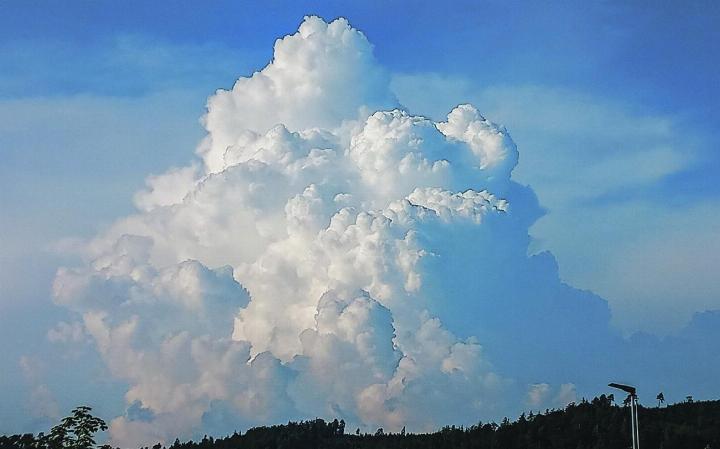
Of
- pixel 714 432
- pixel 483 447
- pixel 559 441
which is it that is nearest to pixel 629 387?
pixel 714 432

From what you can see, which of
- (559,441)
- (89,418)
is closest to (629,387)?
(89,418)

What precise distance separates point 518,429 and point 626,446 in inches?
1233

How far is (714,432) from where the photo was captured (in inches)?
6516

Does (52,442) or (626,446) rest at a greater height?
(626,446)

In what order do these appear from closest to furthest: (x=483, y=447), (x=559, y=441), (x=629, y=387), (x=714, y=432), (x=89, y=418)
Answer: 1. (x=89, y=418)
2. (x=629, y=387)
3. (x=714, y=432)
4. (x=559, y=441)
5. (x=483, y=447)

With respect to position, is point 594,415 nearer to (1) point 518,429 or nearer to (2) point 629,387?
Result: (1) point 518,429

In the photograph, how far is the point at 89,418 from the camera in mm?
64875

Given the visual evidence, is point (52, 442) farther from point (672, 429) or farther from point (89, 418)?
point (672, 429)

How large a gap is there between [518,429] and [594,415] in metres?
16.5

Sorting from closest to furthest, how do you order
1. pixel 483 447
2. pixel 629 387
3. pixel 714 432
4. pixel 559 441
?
pixel 629 387, pixel 714 432, pixel 559 441, pixel 483 447

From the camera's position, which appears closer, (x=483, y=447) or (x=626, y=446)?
(x=626, y=446)

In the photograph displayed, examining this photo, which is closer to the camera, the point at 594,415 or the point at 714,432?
the point at 714,432

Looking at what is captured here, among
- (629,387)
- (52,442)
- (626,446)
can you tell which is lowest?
(52,442)

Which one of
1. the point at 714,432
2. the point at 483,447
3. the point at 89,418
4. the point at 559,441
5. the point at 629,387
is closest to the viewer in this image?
the point at 89,418
